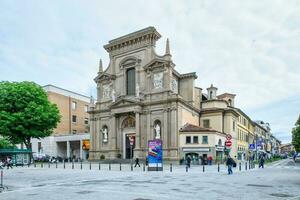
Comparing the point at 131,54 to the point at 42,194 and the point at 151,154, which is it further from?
the point at 42,194

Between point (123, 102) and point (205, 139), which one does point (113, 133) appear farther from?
point (205, 139)

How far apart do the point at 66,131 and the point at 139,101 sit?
2918cm

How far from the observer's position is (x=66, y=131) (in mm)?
77812

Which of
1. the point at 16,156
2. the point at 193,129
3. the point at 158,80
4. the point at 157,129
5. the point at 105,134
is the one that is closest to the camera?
the point at 16,156

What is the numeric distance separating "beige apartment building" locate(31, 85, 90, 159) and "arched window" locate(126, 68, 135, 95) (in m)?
15.1

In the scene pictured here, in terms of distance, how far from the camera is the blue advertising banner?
112 feet

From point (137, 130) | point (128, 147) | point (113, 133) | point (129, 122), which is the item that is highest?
point (129, 122)

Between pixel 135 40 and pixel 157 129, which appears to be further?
pixel 135 40

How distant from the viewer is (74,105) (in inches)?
3174

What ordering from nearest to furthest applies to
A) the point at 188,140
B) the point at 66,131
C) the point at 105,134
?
the point at 188,140 < the point at 105,134 < the point at 66,131

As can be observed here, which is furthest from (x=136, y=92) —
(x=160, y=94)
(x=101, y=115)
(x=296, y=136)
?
(x=296, y=136)

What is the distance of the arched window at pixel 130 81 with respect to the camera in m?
59.3

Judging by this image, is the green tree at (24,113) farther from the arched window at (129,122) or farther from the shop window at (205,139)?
the shop window at (205,139)

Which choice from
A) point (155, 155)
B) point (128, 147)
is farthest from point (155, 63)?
point (155, 155)
